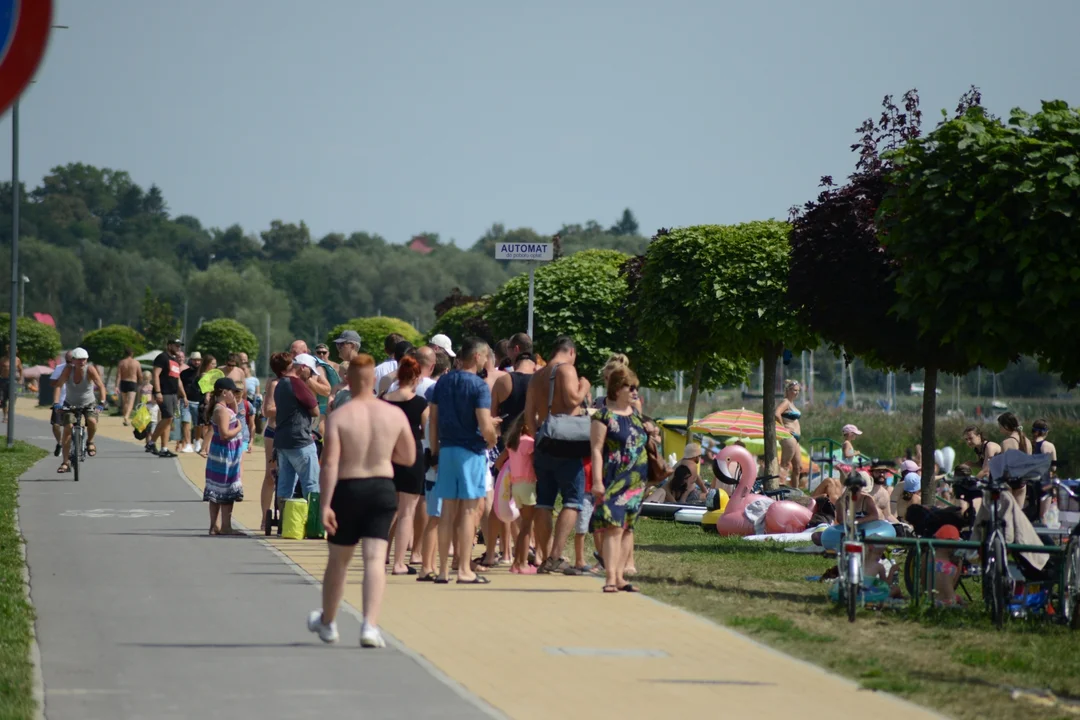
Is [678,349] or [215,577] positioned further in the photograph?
[678,349]

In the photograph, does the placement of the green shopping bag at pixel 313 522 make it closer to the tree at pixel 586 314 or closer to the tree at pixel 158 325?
the tree at pixel 586 314

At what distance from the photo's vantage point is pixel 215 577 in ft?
39.5

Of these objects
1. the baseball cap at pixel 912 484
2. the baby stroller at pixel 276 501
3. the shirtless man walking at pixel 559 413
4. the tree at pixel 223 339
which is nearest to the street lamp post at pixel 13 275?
the baby stroller at pixel 276 501

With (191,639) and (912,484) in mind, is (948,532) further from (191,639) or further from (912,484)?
(191,639)

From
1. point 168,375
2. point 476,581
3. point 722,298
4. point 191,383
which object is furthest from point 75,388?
point 476,581

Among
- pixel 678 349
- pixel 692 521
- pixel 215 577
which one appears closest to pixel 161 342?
pixel 678 349

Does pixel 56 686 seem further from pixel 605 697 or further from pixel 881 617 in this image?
pixel 881 617

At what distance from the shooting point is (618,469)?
12.1 metres

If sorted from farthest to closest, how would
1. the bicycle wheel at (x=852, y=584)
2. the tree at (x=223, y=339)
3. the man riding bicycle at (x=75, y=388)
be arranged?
the tree at (x=223, y=339) → the man riding bicycle at (x=75, y=388) → the bicycle wheel at (x=852, y=584)

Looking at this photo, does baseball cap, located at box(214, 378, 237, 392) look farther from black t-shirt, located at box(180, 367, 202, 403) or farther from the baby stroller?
black t-shirt, located at box(180, 367, 202, 403)

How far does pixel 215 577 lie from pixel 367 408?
363cm

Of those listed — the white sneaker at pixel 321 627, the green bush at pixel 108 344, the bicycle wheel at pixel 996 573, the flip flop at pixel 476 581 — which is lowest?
the flip flop at pixel 476 581

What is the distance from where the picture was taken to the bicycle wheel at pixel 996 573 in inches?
412

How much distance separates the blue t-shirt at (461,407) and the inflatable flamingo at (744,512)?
598 centimetres
